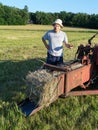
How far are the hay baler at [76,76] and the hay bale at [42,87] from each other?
66mm

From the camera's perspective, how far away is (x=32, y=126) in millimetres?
5773

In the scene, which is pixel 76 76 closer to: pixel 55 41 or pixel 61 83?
pixel 61 83

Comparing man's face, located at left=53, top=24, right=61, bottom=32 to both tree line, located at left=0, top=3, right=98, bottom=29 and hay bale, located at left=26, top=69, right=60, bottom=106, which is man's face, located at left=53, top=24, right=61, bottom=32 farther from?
tree line, located at left=0, top=3, right=98, bottom=29

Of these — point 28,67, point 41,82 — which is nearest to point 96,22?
point 28,67

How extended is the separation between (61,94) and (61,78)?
309 millimetres

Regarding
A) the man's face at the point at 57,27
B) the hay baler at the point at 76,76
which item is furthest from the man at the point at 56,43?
the hay baler at the point at 76,76

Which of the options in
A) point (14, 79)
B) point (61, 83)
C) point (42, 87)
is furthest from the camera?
point (14, 79)

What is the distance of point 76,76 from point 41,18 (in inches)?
3210

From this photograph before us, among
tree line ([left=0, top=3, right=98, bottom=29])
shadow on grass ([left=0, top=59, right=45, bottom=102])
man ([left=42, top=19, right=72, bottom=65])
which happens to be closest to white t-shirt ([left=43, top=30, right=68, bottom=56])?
man ([left=42, top=19, right=72, bottom=65])

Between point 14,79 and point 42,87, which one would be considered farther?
point 14,79

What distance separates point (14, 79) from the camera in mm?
9133

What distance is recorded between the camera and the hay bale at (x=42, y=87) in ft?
18.9

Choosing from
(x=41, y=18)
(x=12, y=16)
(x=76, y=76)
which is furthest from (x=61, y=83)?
(x=41, y=18)

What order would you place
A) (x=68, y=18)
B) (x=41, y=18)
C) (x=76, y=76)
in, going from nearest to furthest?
1. (x=76, y=76)
2. (x=68, y=18)
3. (x=41, y=18)
